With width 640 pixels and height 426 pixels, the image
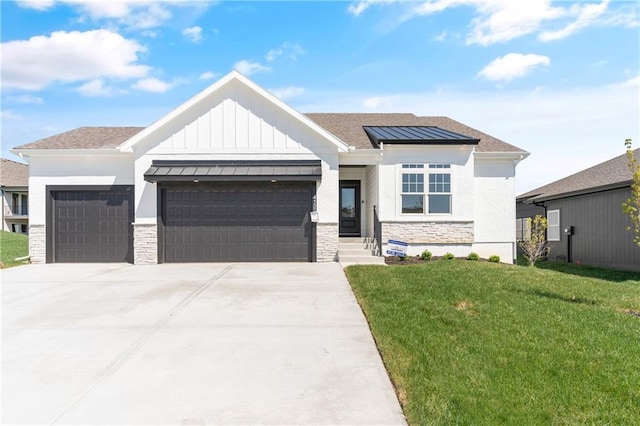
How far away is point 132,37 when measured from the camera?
12242 millimetres

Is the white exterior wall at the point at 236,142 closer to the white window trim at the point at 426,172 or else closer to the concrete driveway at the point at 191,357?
the white window trim at the point at 426,172

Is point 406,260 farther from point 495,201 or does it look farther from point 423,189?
point 495,201

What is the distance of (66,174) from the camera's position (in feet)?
41.1

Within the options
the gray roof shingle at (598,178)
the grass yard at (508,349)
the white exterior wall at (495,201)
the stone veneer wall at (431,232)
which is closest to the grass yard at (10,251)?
the grass yard at (508,349)

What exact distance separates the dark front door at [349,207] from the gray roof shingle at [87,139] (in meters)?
8.67

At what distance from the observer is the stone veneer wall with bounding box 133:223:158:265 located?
39.3ft

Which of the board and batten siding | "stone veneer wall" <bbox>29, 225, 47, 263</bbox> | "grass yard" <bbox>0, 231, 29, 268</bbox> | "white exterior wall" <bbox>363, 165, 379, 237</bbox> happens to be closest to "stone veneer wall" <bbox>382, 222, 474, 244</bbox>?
"white exterior wall" <bbox>363, 165, 379, 237</bbox>

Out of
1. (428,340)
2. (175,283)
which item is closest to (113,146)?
(175,283)

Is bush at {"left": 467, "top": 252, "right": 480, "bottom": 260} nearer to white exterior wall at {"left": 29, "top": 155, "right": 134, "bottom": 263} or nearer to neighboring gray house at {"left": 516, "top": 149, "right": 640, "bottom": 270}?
neighboring gray house at {"left": 516, "top": 149, "right": 640, "bottom": 270}

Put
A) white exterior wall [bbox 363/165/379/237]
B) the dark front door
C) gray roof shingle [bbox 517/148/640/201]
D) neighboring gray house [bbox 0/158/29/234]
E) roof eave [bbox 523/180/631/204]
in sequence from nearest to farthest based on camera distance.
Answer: white exterior wall [bbox 363/165/379/237]
roof eave [bbox 523/180/631/204]
gray roof shingle [bbox 517/148/640/201]
the dark front door
neighboring gray house [bbox 0/158/29/234]

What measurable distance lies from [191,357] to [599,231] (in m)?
16.4

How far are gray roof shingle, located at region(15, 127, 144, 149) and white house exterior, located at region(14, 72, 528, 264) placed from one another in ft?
0.45

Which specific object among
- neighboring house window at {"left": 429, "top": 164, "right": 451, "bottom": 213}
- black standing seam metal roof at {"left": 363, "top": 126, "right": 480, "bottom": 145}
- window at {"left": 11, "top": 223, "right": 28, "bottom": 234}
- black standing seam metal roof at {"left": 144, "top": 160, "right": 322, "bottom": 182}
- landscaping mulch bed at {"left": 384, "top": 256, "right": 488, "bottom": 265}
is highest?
black standing seam metal roof at {"left": 363, "top": 126, "right": 480, "bottom": 145}

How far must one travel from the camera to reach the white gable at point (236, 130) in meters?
12.0
